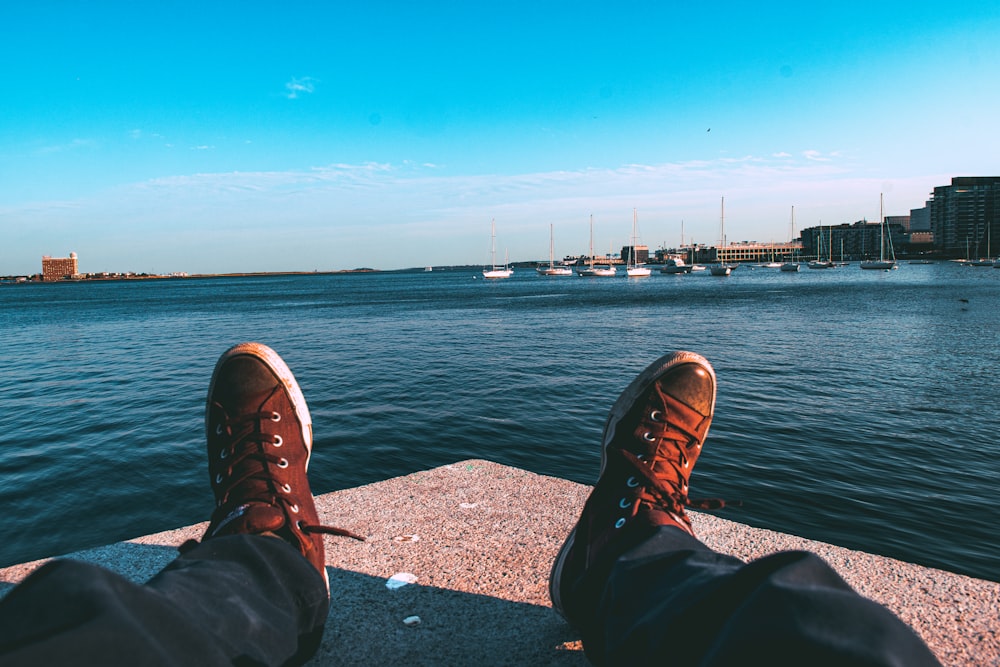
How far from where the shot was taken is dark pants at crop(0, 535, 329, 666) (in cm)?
93

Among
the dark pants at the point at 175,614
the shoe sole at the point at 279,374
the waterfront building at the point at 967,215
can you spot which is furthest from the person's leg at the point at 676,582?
the waterfront building at the point at 967,215

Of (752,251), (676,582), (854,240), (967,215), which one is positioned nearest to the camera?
(676,582)

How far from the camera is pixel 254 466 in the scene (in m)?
2.17

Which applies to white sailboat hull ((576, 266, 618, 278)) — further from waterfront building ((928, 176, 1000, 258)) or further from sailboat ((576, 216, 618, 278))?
waterfront building ((928, 176, 1000, 258))

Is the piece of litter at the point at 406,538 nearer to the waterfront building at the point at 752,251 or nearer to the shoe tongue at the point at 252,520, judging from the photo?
the shoe tongue at the point at 252,520

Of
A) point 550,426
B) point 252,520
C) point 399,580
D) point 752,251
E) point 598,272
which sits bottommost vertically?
point 550,426

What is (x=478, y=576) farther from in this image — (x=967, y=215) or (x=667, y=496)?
(x=967, y=215)

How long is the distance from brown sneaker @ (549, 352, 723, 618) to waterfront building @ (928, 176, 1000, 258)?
602 ft

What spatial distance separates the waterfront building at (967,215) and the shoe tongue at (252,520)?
185 metres

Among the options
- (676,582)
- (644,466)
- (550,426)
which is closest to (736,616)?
(676,582)

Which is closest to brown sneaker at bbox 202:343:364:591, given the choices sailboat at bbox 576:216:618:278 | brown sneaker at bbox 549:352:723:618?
brown sneaker at bbox 549:352:723:618

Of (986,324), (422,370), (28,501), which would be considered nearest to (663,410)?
(28,501)

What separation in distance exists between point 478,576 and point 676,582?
1075mm

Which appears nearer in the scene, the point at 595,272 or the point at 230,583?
the point at 230,583
